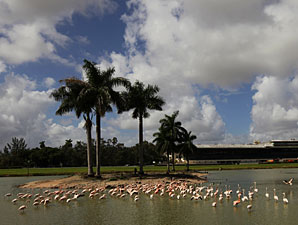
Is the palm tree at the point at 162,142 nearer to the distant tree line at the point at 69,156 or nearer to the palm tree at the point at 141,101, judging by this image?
the palm tree at the point at 141,101

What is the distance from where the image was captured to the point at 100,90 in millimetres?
40406

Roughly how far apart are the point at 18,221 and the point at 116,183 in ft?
64.1

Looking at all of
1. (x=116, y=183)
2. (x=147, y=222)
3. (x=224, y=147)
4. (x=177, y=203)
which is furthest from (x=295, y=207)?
(x=224, y=147)

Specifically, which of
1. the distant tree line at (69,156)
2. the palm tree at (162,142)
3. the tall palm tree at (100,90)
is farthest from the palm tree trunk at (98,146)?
the distant tree line at (69,156)

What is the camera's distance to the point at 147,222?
1727cm

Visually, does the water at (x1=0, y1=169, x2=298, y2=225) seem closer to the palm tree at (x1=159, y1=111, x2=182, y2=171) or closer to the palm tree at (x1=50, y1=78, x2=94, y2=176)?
the palm tree at (x1=50, y1=78, x2=94, y2=176)

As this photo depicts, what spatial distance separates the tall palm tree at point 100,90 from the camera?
131 ft

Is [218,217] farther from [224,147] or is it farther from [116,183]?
[224,147]

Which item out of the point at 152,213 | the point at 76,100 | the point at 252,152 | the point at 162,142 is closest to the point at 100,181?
the point at 76,100

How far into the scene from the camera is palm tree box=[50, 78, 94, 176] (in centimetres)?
4084

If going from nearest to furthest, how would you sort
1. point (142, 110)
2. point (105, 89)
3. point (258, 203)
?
1. point (258, 203)
2. point (105, 89)
3. point (142, 110)

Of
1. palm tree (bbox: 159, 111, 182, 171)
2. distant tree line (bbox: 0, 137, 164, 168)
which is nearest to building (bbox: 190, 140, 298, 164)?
distant tree line (bbox: 0, 137, 164, 168)

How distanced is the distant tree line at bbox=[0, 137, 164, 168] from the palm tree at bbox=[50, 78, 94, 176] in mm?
80959

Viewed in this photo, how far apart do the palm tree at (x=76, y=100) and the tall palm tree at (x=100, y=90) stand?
3.08 feet
